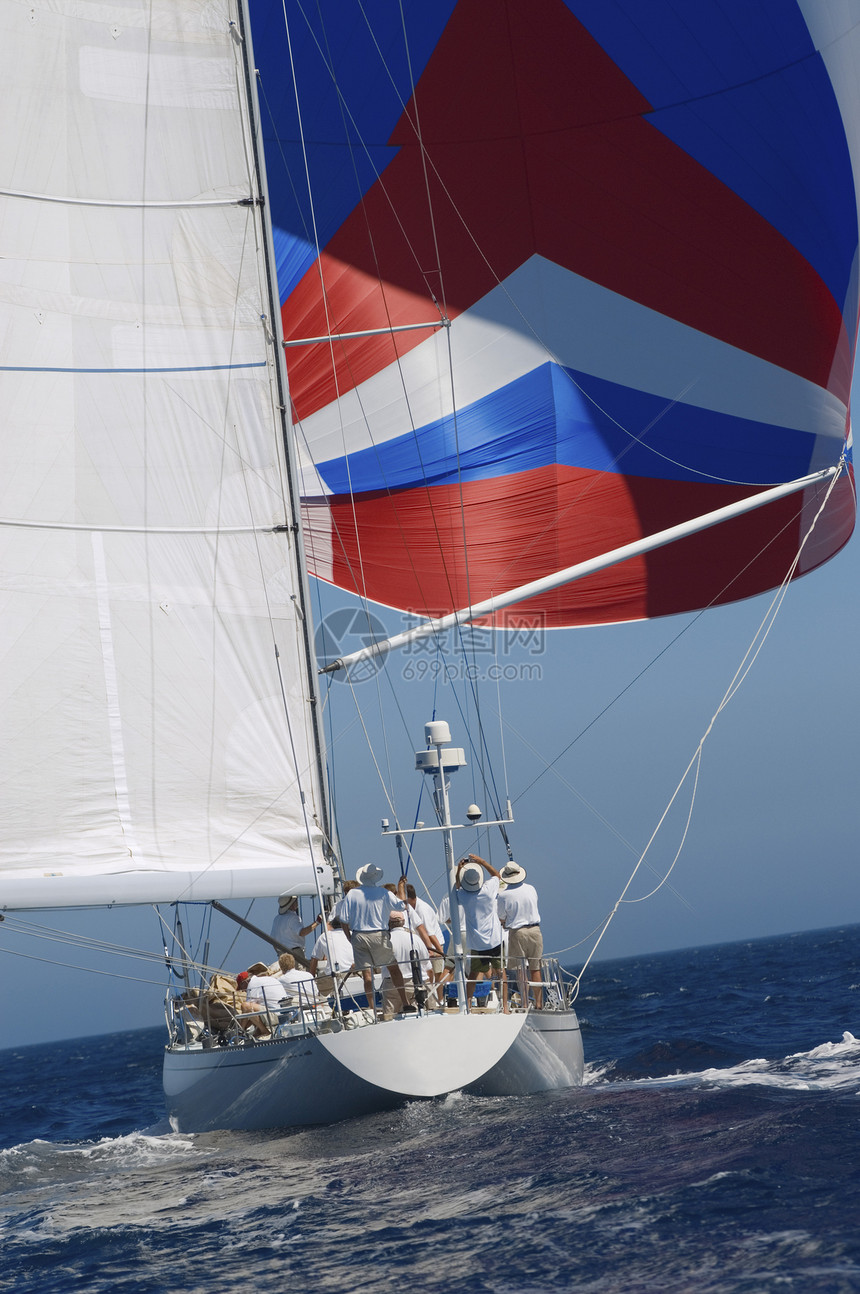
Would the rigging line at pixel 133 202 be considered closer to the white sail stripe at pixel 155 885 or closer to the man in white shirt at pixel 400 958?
the white sail stripe at pixel 155 885

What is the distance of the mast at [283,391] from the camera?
896cm

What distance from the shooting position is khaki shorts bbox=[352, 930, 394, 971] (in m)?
8.27

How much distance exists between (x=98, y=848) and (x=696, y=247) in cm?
785

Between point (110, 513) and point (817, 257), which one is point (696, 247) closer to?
point (817, 257)

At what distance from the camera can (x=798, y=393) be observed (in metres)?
12.1

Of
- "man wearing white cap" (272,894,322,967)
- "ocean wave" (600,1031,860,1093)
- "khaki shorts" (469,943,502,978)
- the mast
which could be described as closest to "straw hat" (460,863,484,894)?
"khaki shorts" (469,943,502,978)

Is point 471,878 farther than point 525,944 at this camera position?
No

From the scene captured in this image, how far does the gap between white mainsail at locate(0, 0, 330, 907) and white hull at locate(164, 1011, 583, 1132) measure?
117 centimetres

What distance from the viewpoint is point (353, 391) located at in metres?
12.6

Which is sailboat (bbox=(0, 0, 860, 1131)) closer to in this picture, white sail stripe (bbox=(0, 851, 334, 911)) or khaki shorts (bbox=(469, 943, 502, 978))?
white sail stripe (bbox=(0, 851, 334, 911))

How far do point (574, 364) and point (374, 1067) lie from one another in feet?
24.7

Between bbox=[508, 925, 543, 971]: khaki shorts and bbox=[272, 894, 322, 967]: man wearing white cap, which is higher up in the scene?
bbox=[272, 894, 322, 967]: man wearing white cap

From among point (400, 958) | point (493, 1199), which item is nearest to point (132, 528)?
point (400, 958)

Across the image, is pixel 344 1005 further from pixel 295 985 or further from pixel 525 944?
pixel 525 944
